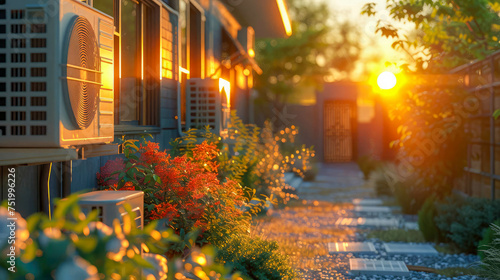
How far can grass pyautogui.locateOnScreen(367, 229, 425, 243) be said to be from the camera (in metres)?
7.24

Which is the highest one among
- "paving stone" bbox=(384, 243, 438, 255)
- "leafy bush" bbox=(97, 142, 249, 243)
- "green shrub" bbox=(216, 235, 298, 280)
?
"leafy bush" bbox=(97, 142, 249, 243)

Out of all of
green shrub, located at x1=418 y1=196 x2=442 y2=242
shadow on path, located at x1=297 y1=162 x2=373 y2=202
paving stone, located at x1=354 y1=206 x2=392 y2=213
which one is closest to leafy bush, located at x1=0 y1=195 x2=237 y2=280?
green shrub, located at x1=418 y1=196 x2=442 y2=242

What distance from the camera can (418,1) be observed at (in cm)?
695

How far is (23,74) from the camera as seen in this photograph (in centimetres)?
297

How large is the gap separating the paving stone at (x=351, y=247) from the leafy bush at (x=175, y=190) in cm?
218

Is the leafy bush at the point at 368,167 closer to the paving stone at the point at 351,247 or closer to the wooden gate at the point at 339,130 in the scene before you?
the wooden gate at the point at 339,130

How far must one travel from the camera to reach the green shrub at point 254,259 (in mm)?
4139

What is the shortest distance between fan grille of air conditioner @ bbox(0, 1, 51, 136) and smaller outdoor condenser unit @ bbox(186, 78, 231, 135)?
4.18m

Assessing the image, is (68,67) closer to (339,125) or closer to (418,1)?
(418,1)

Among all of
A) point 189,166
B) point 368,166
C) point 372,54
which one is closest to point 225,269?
point 189,166

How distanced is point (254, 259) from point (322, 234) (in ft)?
11.7

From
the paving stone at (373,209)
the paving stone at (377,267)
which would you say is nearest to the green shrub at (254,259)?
the paving stone at (377,267)

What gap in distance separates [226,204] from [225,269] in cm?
306

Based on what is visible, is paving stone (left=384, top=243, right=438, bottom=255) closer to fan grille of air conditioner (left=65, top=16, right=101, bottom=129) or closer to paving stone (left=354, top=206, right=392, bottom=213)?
paving stone (left=354, top=206, right=392, bottom=213)
